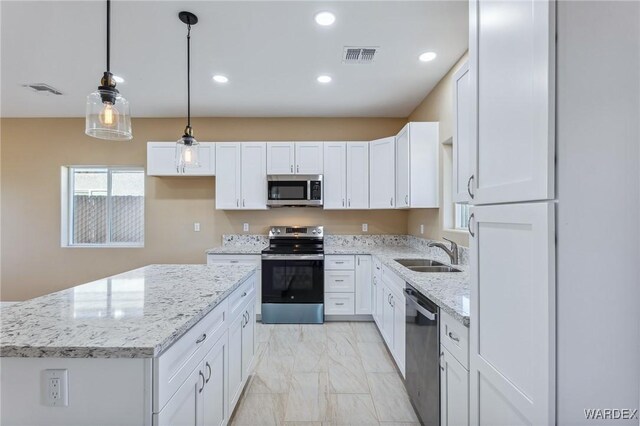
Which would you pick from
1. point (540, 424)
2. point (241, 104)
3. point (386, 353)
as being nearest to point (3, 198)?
point (241, 104)

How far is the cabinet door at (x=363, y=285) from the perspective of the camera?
12.2ft

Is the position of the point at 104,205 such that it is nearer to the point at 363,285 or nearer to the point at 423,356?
the point at 363,285

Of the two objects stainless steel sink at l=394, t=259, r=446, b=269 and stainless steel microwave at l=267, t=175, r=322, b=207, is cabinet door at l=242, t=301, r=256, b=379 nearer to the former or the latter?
stainless steel sink at l=394, t=259, r=446, b=269

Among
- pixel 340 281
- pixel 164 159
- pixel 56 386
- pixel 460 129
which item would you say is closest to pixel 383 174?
pixel 340 281

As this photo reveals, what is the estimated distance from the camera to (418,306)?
1.82 meters

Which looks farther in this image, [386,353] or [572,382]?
[386,353]

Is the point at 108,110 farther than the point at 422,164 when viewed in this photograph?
No

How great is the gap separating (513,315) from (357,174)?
3189 millimetres

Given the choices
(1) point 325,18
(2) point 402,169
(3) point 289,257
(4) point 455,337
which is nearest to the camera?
(4) point 455,337

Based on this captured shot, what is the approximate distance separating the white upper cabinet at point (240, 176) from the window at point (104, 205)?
1380 millimetres

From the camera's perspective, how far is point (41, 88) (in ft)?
11.0

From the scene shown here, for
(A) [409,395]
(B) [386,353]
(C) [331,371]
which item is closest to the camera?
(A) [409,395]

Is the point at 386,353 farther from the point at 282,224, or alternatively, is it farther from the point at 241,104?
the point at 241,104

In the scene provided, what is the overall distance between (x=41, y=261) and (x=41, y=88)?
2.49 meters
